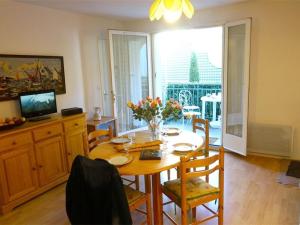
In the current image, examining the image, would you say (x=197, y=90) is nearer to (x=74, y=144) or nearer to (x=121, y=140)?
(x=74, y=144)

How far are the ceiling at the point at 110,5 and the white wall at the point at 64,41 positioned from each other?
0.16 m

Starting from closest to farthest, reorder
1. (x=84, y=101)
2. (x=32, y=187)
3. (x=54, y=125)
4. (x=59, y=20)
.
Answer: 1. (x=32, y=187)
2. (x=54, y=125)
3. (x=59, y=20)
4. (x=84, y=101)

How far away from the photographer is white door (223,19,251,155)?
366 cm

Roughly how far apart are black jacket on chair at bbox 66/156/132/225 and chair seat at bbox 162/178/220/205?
563mm

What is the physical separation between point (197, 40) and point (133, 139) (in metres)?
4.33

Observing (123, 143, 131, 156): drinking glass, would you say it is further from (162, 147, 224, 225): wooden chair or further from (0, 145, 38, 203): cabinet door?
(0, 145, 38, 203): cabinet door

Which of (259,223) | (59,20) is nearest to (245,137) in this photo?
(259,223)

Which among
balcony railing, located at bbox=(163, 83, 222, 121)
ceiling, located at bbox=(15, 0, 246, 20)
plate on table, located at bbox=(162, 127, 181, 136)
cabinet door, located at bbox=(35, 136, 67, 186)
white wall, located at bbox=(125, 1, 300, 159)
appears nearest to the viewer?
plate on table, located at bbox=(162, 127, 181, 136)

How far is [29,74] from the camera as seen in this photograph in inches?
128

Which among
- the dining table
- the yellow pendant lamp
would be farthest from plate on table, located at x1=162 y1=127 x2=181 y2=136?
the yellow pendant lamp

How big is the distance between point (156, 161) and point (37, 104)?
1968mm

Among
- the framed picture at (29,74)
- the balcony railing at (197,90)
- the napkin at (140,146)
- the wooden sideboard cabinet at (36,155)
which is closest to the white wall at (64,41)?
the framed picture at (29,74)

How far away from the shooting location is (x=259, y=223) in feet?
7.55

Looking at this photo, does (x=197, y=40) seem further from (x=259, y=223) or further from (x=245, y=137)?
(x=259, y=223)
